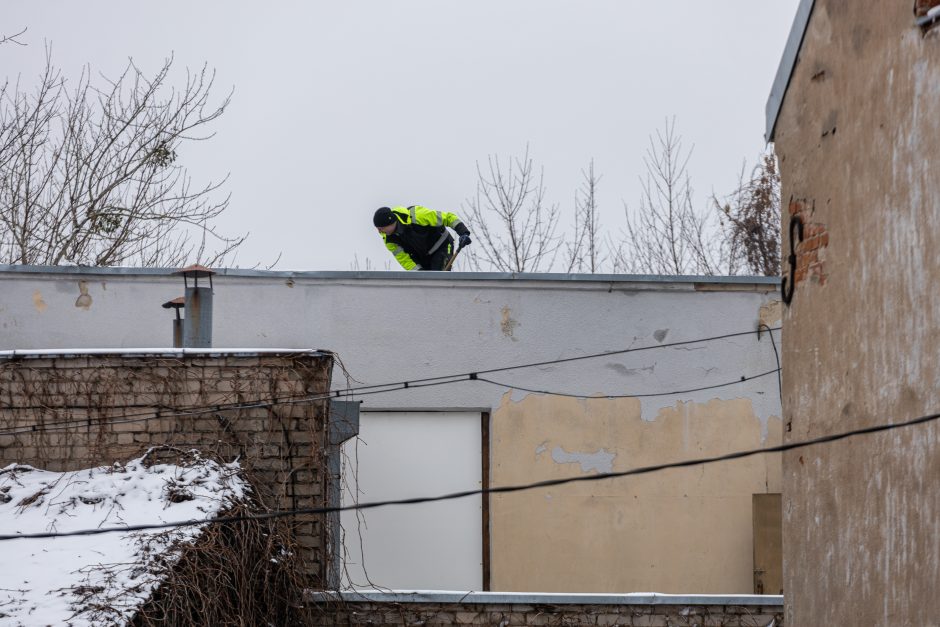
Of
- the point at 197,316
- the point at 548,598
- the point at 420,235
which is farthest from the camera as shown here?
the point at 420,235

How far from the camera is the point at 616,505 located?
12.6 meters

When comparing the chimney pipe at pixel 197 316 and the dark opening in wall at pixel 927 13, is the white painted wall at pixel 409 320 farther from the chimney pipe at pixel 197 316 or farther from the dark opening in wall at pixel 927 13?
the dark opening in wall at pixel 927 13

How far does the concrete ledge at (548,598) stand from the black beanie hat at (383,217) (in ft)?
15.2

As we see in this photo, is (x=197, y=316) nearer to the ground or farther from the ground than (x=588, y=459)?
farther from the ground

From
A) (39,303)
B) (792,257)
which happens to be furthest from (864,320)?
(39,303)

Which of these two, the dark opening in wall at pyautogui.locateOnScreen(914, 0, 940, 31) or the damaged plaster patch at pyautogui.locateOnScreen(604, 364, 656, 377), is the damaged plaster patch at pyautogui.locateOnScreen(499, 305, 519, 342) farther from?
the dark opening in wall at pyautogui.locateOnScreen(914, 0, 940, 31)

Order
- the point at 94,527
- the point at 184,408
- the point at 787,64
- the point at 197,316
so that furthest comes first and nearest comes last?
the point at 197,316 < the point at 184,408 < the point at 94,527 < the point at 787,64

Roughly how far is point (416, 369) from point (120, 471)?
4.02 metres

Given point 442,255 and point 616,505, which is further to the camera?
point 442,255

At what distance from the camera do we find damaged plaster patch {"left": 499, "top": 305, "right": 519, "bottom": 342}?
12.6m

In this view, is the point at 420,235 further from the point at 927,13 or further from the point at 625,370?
→ the point at 927,13

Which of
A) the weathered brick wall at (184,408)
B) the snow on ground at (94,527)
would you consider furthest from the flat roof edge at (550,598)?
the snow on ground at (94,527)

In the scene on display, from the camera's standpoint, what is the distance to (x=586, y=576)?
12500mm

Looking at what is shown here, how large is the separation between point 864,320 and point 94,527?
5359 mm
